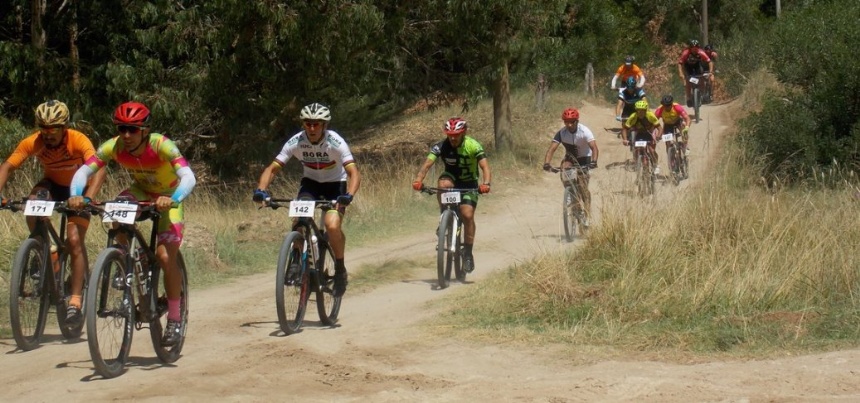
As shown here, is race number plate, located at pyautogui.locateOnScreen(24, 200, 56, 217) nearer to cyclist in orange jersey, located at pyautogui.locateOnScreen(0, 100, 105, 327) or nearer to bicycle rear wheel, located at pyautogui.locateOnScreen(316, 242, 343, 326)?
cyclist in orange jersey, located at pyautogui.locateOnScreen(0, 100, 105, 327)

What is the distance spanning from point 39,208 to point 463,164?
519cm

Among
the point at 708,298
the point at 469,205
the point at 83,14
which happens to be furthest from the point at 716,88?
the point at 708,298

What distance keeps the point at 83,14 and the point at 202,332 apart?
13895mm

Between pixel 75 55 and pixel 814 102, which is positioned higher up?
pixel 75 55

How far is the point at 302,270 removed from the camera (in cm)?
881

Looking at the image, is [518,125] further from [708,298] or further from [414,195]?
[708,298]

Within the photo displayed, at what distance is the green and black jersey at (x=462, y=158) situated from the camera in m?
11.8

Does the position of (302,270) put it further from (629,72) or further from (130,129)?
(629,72)

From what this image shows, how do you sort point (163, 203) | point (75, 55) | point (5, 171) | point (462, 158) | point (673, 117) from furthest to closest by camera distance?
point (75, 55) < point (673, 117) < point (462, 158) < point (5, 171) < point (163, 203)

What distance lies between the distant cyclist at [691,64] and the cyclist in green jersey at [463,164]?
15327 mm

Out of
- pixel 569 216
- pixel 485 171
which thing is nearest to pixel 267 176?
pixel 485 171

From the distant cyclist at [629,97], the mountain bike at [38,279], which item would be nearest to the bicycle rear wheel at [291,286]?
the mountain bike at [38,279]

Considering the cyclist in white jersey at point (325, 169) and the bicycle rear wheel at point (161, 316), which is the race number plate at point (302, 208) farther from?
the bicycle rear wheel at point (161, 316)

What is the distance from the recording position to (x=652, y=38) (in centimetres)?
4556
